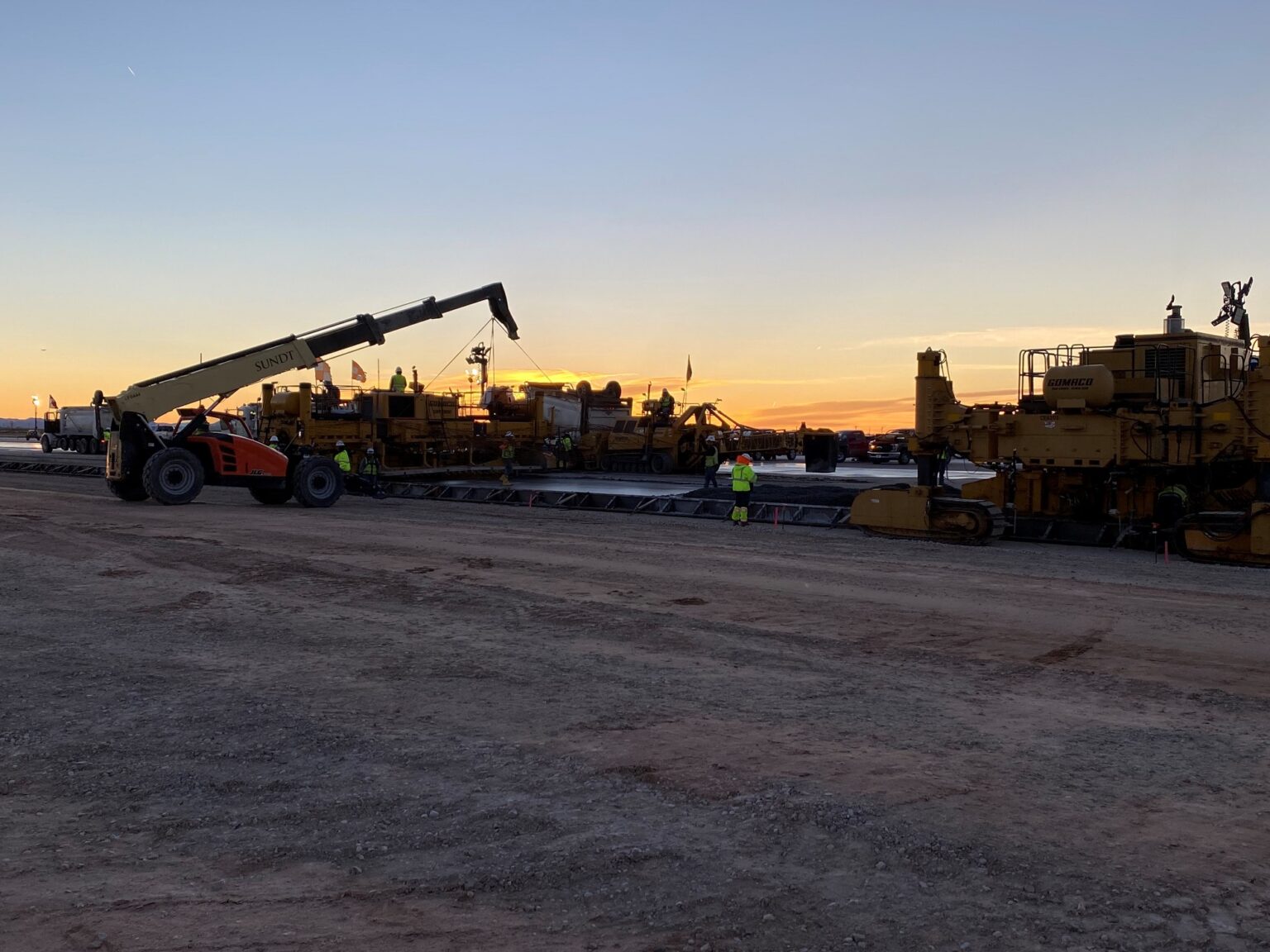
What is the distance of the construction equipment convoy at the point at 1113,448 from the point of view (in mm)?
16625

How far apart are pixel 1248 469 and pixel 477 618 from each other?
44.1 ft

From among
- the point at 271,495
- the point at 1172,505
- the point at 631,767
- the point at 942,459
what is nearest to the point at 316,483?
the point at 271,495

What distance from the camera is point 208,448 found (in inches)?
935

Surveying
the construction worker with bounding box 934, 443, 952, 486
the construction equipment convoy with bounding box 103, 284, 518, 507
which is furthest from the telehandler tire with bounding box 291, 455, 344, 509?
the construction worker with bounding box 934, 443, 952, 486

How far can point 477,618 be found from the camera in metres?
10.8

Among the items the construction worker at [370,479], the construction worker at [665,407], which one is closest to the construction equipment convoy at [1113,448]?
the construction worker at [370,479]

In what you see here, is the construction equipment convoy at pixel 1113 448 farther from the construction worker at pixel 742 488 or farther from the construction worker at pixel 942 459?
the construction worker at pixel 742 488

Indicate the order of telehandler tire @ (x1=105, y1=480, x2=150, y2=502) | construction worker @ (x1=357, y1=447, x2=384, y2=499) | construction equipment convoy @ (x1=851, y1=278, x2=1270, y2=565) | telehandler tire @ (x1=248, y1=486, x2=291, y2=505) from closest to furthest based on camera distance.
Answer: construction equipment convoy @ (x1=851, y1=278, x2=1270, y2=565) < telehandler tire @ (x1=105, y1=480, x2=150, y2=502) < telehandler tire @ (x1=248, y1=486, x2=291, y2=505) < construction worker @ (x1=357, y1=447, x2=384, y2=499)

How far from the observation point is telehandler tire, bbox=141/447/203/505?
22812 millimetres

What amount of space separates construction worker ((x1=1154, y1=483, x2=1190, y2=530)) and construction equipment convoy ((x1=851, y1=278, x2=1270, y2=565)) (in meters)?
0.05

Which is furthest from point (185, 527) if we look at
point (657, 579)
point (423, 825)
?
point (423, 825)

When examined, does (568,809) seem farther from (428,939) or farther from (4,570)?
(4,570)

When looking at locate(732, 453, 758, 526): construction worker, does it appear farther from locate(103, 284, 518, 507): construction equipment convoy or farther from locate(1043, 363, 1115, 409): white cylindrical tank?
locate(103, 284, 518, 507): construction equipment convoy

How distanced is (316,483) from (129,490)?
411 cm
